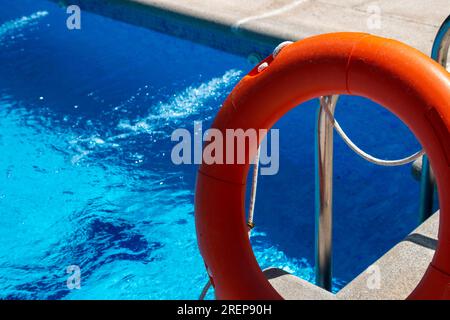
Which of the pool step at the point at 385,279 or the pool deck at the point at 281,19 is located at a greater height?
the pool deck at the point at 281,19

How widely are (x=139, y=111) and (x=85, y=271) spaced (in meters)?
1.49

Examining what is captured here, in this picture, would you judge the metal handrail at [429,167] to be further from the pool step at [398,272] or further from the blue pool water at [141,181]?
the blue pool water at [141,181]

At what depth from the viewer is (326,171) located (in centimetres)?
225

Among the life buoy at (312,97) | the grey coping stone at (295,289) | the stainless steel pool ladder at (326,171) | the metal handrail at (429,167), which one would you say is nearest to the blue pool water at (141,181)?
the metal handrail at (429,167)

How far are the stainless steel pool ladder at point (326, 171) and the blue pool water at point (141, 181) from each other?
98cm

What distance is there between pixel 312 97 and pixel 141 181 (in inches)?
91.1

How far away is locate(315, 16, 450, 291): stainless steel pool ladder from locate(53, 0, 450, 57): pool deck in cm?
168

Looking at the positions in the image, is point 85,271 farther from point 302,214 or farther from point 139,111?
point 139,111

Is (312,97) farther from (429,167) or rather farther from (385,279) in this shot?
(429,167)

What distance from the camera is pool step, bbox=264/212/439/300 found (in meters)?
2.13

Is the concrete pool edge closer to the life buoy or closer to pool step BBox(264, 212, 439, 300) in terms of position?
pool step BBox(264, 212, 439, 300)

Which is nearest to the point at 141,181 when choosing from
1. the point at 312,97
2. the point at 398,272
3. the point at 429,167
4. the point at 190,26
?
the point at 190,26

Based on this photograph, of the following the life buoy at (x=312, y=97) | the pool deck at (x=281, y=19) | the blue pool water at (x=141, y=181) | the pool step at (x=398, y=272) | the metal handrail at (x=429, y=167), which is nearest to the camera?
the life buoy at (x=312, y=97)

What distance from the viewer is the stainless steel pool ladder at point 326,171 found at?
216 cm
